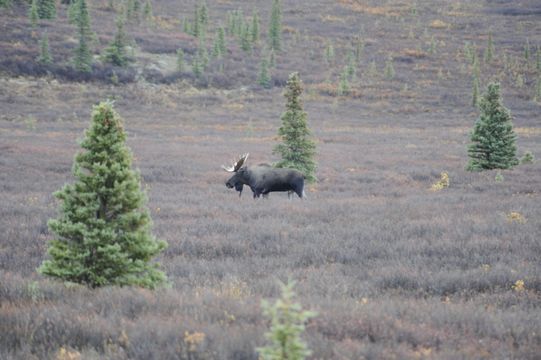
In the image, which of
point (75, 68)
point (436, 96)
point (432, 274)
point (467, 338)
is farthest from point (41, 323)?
point (436, 96)

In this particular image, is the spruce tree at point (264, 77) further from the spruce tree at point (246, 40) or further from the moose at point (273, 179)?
the moose at point (273, 179)

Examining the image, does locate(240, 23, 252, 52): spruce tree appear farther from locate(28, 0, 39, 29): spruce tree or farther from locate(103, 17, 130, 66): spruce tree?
locate(28, 0, 39, 29): spruce tree

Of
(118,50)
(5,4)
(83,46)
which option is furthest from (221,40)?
(5,4)

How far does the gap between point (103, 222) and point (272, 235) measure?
5826mm

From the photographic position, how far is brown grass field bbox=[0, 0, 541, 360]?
5156mm

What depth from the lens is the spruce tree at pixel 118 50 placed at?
63.8 metres

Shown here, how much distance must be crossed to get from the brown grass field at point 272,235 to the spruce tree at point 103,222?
0.43 meters

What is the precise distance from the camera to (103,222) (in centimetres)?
671

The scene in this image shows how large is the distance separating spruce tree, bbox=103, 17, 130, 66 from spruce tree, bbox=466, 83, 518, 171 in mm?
52173

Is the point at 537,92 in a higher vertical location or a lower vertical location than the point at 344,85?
higher

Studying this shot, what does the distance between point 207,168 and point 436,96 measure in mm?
49781

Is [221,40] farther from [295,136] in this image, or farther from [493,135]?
[493,135]

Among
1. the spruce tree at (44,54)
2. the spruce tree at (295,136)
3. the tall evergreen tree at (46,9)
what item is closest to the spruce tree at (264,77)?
the spruce tree at (44,54)

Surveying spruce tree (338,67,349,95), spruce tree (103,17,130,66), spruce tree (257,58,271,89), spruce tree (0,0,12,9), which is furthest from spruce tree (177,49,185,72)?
spruce tree (0,0,12,9)
